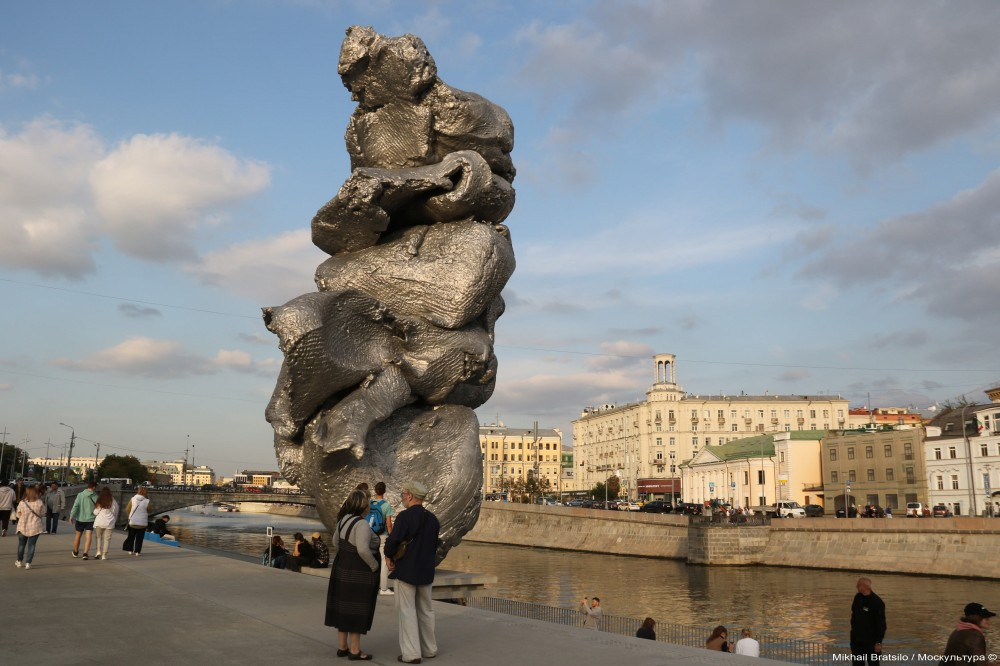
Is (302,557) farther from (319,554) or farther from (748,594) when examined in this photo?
(748,594)

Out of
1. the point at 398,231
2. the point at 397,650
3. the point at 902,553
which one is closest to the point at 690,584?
the point at 902,553

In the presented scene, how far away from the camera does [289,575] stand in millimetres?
11891

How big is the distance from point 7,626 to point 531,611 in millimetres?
9187

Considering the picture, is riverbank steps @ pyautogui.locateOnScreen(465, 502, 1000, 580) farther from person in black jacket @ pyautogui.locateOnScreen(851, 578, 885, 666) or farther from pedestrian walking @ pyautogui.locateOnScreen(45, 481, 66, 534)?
pedestrian walking @ pyautogui.locateOnScreen(45, 481, 66, 534)

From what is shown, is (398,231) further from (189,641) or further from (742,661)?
(742,661)

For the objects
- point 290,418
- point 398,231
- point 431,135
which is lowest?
point 290,418

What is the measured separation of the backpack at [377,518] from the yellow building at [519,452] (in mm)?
115525

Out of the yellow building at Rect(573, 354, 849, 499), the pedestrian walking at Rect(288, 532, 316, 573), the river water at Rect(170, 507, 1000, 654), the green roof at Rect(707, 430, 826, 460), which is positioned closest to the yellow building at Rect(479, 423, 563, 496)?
the yellow building at Rect(573, 354, 849, 499)

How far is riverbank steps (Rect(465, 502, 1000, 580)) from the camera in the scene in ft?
119

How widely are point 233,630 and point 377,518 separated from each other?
7.63 feet

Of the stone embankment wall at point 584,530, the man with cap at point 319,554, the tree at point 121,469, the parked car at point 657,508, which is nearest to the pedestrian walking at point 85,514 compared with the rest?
the man with cap at point 319,554

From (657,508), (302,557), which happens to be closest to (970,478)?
(657,508)

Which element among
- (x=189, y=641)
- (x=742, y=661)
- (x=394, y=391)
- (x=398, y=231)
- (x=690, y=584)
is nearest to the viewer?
(x=742, y=661)

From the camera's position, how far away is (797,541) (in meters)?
42.0
